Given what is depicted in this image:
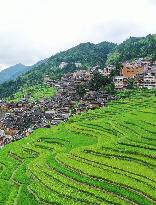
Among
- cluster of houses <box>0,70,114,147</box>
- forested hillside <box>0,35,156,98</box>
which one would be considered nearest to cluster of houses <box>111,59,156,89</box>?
cluster of houses <box>0,70,114,147</box>

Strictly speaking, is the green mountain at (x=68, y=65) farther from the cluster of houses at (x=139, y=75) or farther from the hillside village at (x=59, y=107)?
the hillside village at (x=59, y=107)

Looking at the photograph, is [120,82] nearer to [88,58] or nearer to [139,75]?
[139,75]

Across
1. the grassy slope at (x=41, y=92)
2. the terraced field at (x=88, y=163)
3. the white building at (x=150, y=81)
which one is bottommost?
the terraced field at (x=88, y=163)

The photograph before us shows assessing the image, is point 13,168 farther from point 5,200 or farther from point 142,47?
point 142,47

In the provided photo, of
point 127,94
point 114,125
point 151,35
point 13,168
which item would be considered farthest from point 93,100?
point 151,35

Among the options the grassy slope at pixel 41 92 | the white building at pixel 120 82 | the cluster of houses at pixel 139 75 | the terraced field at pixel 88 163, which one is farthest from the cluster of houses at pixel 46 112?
the terraced field at pixel 88 163

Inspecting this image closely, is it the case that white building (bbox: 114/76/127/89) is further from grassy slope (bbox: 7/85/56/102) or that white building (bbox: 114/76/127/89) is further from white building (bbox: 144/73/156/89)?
grassy slope (bbox: 7/85/56/102)

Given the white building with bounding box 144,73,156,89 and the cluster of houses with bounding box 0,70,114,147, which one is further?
the white building with bounding box 144,73,156,89
